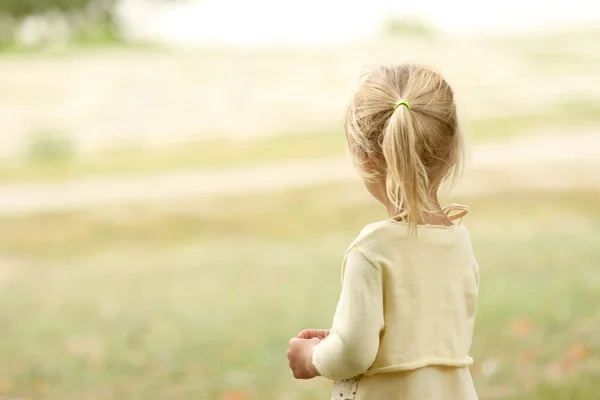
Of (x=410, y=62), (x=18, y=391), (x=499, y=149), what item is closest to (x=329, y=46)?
(x=499, y=149)

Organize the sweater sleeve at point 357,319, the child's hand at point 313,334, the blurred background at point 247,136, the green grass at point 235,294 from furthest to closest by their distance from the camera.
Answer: the blurred background at point 247,136 < the green grass at point 235,294 < the child's hand at point 313,334 < the sweater sleeve at point 357,319

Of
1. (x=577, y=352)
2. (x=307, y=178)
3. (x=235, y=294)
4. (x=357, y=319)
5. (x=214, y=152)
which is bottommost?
(x=577, y=352)

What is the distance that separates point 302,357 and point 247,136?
2943mm

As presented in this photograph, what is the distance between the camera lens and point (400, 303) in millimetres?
1304

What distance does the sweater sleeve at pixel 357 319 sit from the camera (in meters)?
1.27

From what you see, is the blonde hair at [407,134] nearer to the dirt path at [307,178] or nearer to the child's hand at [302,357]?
the child's hand at [302,357]

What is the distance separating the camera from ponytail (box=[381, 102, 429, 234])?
1289 mm

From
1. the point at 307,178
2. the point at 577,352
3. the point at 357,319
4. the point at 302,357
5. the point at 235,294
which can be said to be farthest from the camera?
the point at 307,178

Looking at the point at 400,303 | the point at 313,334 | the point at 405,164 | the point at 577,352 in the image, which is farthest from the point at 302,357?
the point at 577,352

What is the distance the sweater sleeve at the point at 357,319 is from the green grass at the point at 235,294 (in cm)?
173

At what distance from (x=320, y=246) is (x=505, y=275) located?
765 millimetres

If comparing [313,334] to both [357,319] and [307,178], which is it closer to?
[357,319]

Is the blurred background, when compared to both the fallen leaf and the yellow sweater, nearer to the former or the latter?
the fallen leaf

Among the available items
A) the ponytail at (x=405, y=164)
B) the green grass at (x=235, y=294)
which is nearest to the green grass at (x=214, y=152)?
the green grass at (x=235, y=294)
